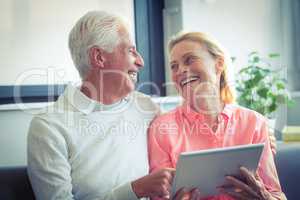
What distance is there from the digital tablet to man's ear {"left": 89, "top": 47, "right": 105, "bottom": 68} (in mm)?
483

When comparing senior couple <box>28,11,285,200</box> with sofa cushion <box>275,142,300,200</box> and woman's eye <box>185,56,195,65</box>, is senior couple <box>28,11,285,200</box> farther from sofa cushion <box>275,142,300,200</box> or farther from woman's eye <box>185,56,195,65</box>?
sofa cushion <box>275,142,300,200</box>

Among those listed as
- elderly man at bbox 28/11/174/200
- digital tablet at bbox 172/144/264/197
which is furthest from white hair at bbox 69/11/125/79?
digital tablet at bbox 172/144/264/197

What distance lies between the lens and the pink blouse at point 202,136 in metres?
1.35

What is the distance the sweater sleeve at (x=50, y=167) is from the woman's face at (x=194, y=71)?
402 millimetres

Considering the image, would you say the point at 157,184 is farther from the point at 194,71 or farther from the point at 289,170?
the point at 289,170

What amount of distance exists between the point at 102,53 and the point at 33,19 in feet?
1.78

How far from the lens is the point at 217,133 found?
4.52 feet

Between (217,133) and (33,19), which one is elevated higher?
(33,19)

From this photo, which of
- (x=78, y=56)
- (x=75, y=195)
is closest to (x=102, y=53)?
(x=78, y=56)

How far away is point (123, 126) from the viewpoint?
139cm

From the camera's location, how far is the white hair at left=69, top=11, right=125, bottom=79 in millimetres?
1326

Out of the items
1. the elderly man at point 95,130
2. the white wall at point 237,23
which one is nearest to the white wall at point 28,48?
the elderly man at point 95,130

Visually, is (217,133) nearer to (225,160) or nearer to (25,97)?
(225,160)

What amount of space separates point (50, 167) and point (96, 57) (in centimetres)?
40
